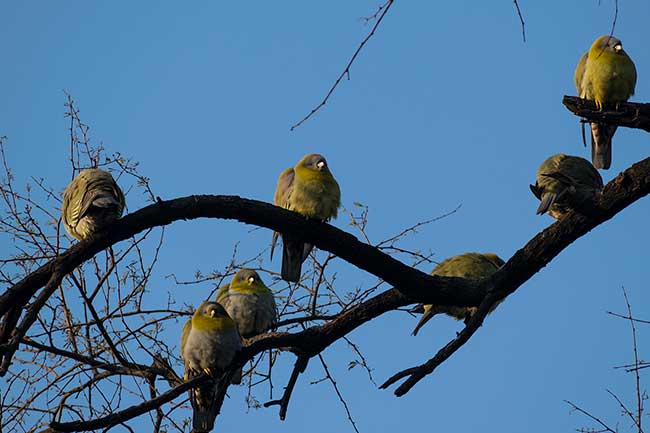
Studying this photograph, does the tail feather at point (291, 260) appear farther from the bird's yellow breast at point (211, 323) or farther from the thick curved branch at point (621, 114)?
the thick curved branch at point (621, 114)

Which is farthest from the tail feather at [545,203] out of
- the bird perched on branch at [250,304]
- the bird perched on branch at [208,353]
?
the bird perched on branch at [250,304]

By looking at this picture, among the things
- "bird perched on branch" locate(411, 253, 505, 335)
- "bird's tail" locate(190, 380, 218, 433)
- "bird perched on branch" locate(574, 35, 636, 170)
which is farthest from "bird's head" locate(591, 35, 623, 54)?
"bird's tail" locate(190, 380, 218, 433)

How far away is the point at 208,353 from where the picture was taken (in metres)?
6.40

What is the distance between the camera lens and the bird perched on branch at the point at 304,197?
659 cm

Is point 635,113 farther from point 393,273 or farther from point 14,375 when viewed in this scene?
point 14,375

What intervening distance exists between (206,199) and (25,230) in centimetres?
187

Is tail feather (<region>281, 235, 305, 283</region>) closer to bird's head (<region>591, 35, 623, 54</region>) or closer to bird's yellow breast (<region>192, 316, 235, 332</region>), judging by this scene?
bird's yellow breast (<region>192, 316, 235, 332</region>)

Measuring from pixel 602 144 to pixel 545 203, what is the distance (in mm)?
2028

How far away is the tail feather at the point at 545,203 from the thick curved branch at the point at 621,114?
0.51 m

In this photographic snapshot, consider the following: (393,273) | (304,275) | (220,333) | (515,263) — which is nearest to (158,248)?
(220,333)

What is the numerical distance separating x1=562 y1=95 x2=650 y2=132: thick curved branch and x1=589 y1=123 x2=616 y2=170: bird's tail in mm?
1859

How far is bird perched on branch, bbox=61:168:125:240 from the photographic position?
5625 mm

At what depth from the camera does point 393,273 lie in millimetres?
5641

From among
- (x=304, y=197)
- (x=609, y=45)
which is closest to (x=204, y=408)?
(x=304, y=197)
